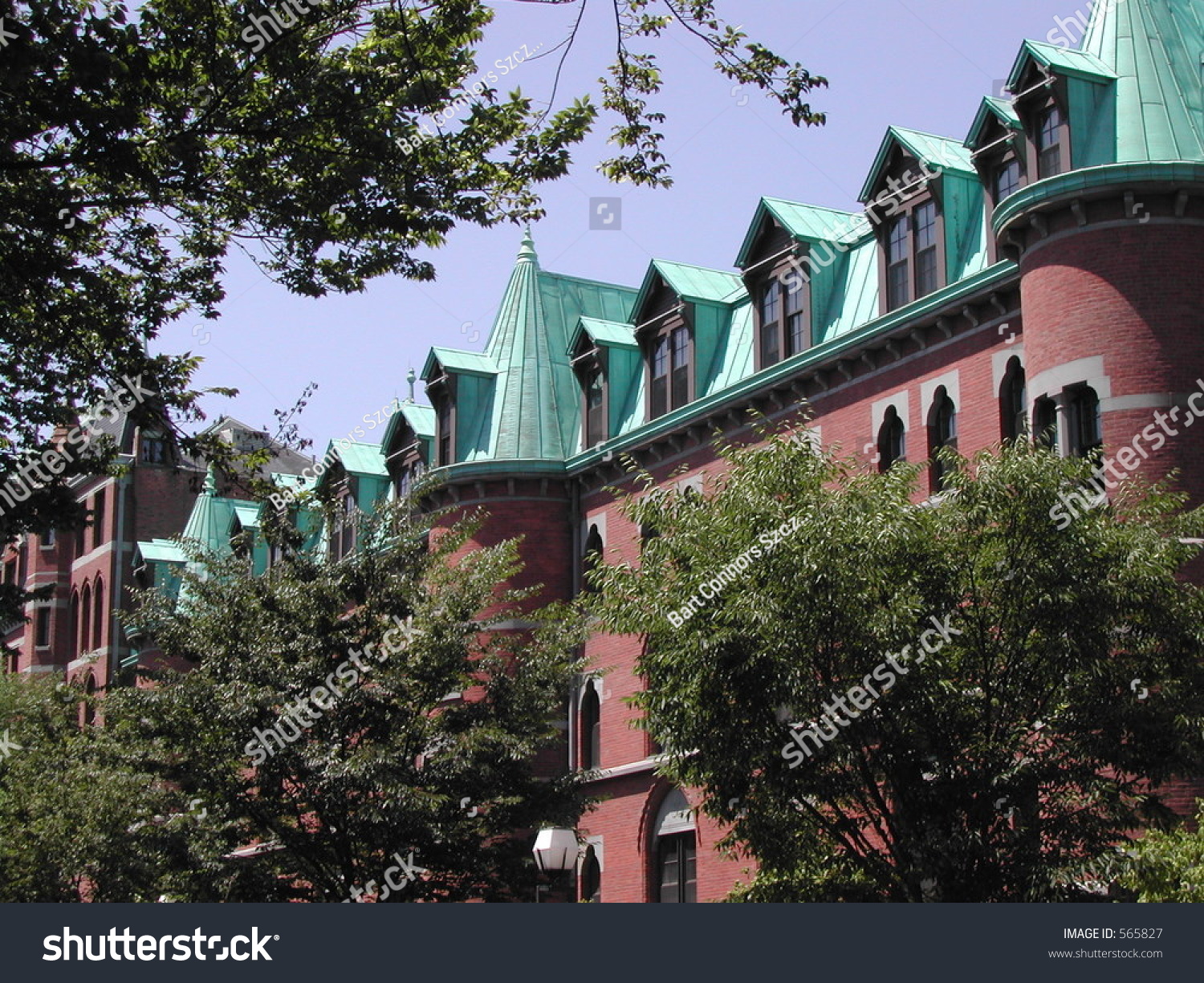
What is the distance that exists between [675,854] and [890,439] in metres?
9.32

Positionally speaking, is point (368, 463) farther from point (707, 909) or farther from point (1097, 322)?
point (707, 909)

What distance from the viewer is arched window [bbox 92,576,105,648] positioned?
62.4m

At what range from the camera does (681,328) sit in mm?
36375

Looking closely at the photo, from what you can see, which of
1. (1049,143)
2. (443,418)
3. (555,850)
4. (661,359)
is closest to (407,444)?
(443,418)

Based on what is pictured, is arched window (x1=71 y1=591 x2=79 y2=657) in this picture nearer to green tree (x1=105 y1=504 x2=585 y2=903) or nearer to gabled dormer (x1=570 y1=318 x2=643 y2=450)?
gabled dormer (x1=570 y1=318 x2=643 y2=450)

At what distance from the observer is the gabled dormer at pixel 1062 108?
26203 mm

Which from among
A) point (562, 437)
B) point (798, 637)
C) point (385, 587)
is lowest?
point (798, 637)

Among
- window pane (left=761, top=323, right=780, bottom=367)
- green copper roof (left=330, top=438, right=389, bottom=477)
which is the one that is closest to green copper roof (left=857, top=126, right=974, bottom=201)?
window pane (left=761, top=323, right=780, bottom=367)

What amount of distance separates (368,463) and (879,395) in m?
20.2

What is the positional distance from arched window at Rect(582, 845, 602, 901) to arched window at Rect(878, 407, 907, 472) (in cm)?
1059

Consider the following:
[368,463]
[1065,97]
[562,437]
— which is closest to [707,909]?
[1065,97]

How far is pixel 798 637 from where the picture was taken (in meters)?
19.3

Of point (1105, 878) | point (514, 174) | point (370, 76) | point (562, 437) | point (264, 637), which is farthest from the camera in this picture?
point (562, 437)

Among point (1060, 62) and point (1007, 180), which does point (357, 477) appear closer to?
point (1007, 180)
